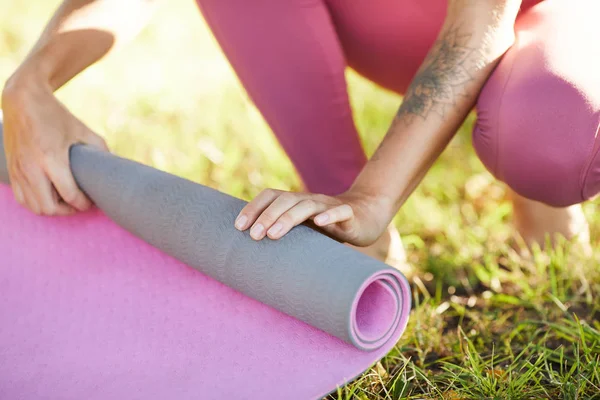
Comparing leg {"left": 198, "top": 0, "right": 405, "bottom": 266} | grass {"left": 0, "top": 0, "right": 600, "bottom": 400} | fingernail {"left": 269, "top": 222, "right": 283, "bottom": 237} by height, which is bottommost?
grass {"left": 0, "top": 0, "right": 600, "bottom": 400}

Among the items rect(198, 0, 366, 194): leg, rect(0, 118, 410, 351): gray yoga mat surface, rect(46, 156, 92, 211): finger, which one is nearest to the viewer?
rect(0, 118, 410, 351): gray yoga mat surface

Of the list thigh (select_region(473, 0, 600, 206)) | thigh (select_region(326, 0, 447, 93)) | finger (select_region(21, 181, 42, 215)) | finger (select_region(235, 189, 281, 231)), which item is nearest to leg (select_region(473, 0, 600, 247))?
thigh (select_region(473, 0, 600, 206))

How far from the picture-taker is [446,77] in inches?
55.4

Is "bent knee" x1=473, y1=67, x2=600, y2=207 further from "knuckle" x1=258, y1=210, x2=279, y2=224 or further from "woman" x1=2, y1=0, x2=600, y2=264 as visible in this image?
"knuckle" x1=258, y1=210, x2=279, y2=224

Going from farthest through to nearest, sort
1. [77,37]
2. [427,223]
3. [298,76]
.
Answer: [427,223] → [298,76] → [77,37]

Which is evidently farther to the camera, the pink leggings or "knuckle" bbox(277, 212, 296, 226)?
the pink leggings

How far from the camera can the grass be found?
135cm

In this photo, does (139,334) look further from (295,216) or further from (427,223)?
(427,223)

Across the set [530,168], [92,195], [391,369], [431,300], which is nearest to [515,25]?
[530,168]

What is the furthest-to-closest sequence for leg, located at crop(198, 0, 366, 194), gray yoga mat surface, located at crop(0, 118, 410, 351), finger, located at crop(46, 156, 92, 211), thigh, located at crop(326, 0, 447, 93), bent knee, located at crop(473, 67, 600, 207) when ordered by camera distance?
leg, located at crop(198, 0, 366, 194) → thigh, located at crop(326, 0, 447, 93) → finger, located at crop(46, 156, 92, 211) → bent knee, located at crop(473, 67, 600, 207) → gray yoga mat surface, located at crop(0, 118, 410, 351)

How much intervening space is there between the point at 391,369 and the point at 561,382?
327 mm

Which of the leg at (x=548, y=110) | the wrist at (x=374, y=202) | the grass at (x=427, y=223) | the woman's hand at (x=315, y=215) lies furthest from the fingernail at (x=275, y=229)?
the leg at (x=548, y=110)

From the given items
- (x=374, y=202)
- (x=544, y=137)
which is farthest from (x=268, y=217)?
(x=544, y=137)

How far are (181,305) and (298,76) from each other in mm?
722
